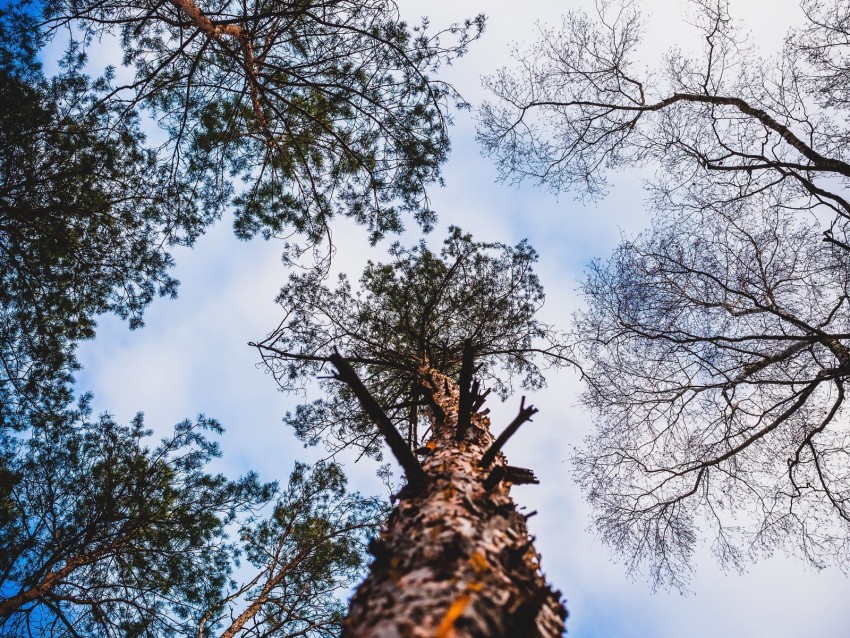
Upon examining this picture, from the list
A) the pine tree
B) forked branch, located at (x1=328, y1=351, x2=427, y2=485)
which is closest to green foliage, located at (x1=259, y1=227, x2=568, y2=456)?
the pine tree

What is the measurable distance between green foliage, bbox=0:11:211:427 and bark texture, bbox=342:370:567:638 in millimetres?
6250

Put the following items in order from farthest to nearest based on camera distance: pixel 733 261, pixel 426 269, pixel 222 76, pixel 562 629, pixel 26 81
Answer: pixel 426 269
pixel 733 261
pixel 222 76
pixel 26 81
pixel 562 629

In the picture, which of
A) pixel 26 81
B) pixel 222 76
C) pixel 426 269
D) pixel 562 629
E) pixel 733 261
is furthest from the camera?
pixel 426 269

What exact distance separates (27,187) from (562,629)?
7853 millimetres

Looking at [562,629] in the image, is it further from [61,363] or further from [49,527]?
[61,363]

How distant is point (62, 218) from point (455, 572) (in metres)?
7.42

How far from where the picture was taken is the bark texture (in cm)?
131

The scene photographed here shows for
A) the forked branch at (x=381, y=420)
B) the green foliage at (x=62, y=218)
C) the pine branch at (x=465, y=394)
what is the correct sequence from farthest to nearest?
1. the green foliage at (x=62, y=218)
2. the pine branch at (x=465, y=394)
3. the forked branch at (x=381, y=420)

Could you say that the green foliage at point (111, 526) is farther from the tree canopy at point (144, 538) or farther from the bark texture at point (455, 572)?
the bark texture at point (455, 572)

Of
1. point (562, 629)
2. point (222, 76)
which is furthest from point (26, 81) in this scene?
point (562, 629)

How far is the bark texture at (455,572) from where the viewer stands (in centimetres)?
131

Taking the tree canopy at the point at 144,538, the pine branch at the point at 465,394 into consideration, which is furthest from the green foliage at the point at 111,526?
the pine branch at the point at 465,394

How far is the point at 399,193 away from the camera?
6.67 meters

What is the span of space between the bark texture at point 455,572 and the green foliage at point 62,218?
6.25m
